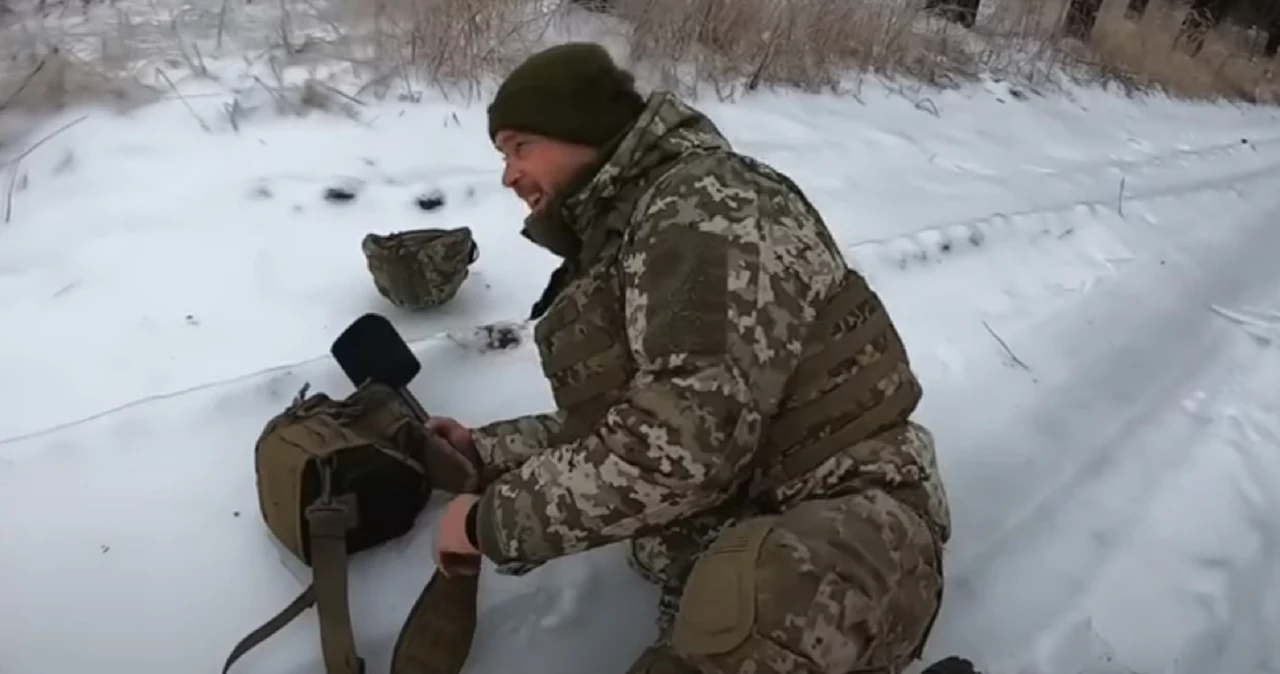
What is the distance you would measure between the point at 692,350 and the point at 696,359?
0.01 m

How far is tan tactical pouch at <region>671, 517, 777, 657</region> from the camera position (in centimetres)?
136

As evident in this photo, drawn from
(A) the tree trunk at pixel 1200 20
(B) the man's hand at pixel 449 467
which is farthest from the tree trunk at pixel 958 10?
(B) the man's hand at pixel 449 467

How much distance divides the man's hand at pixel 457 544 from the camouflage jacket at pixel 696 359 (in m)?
0.07

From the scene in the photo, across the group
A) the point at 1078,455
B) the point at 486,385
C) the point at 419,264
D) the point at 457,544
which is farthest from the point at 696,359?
the point at 1078,455

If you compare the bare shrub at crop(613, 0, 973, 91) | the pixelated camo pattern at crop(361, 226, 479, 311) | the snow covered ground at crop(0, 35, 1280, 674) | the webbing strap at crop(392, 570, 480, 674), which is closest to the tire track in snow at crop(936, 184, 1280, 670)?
the snow covered ground at crop(0, 35, 1280, 674)

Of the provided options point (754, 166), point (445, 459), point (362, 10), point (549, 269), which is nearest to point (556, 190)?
point (754, 166)

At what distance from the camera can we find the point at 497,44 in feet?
13.1

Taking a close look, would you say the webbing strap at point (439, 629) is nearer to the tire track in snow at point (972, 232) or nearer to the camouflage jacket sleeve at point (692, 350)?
the camouflage jacket sleeve at point (692, 350)

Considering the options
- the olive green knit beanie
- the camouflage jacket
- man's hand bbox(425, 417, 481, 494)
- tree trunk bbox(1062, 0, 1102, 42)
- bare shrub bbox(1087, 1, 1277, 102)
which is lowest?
bare shrub bbox(1087, 1, 1277, 102)

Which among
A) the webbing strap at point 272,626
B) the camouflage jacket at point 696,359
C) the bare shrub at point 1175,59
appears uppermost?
the camouflage jacket at point 696,359

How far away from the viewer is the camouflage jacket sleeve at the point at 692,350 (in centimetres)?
139

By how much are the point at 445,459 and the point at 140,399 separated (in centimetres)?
67

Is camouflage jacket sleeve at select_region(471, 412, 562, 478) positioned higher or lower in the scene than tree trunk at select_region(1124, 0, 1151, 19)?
higher

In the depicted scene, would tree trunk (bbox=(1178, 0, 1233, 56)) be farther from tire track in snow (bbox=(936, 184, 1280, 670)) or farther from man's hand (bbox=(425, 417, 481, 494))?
man's hand (bbox=(425, 417, 481, 494))
